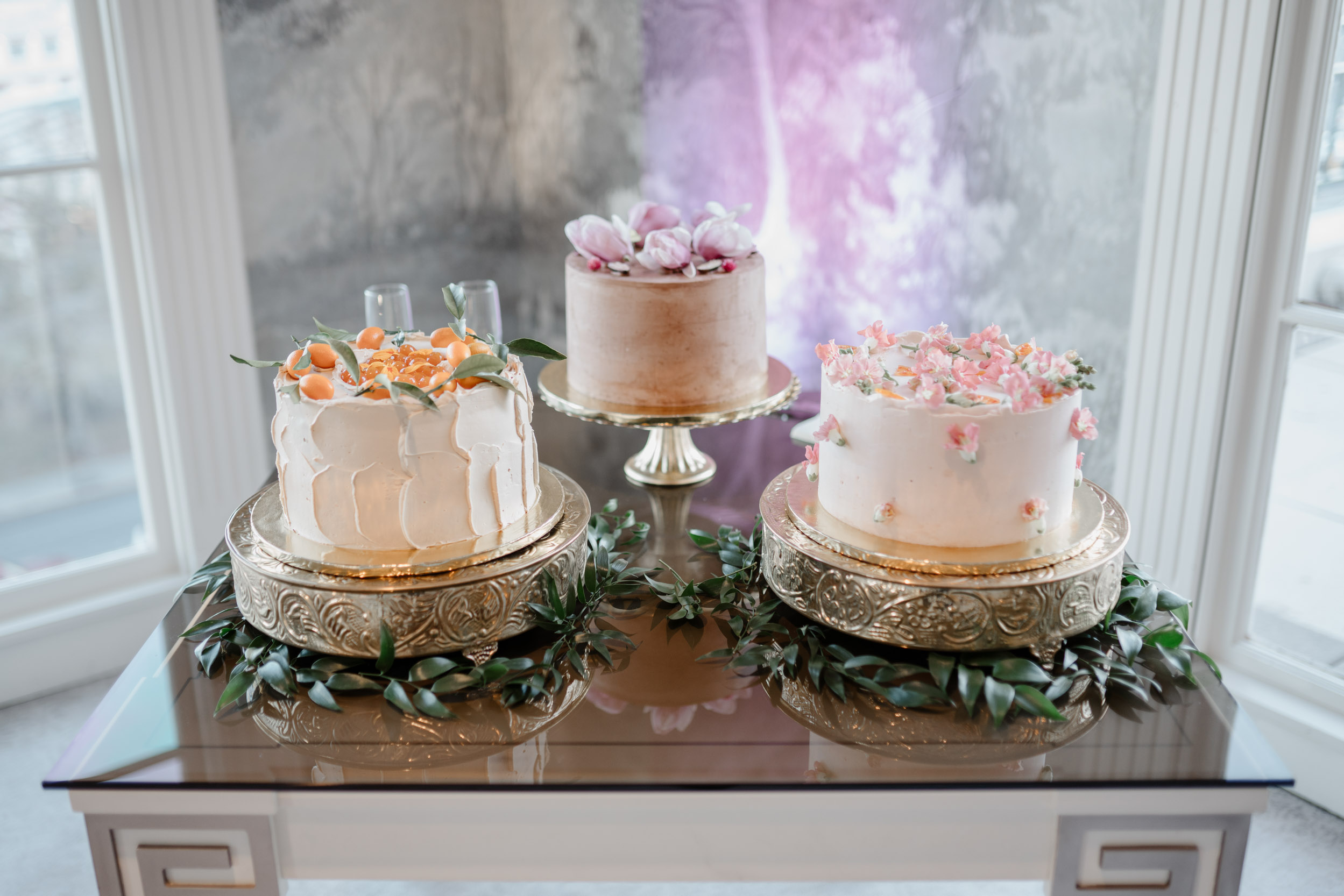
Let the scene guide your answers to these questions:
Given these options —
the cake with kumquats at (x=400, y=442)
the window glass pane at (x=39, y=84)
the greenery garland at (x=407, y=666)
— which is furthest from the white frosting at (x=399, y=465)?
the window glass pane at (x=39, y=84)

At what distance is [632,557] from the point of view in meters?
1.44

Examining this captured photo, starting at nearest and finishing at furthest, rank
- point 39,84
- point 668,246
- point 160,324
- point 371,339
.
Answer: point 371,339 → point 668,246 → point 39,84 → point 160,324

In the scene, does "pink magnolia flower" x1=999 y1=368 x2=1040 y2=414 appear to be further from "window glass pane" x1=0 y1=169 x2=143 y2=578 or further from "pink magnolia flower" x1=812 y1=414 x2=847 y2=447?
"window glass pane" x1=0 y1=169 x2=143 y2=578

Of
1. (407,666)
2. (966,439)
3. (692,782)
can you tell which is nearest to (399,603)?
(407,666)

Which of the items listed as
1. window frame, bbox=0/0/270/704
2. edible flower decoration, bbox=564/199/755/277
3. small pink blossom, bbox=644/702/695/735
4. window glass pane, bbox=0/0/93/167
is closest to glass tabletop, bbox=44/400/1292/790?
small pink blossom, bbox=644/702/695/735

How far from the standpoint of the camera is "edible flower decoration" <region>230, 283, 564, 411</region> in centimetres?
110

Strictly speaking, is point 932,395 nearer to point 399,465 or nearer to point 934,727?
point 934,727

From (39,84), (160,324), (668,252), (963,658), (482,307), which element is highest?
(39,84)

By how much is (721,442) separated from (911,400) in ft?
2.60

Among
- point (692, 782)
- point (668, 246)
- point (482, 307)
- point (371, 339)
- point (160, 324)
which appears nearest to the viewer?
point (692, 782)

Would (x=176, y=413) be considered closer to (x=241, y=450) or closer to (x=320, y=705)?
(x=241, y=450)

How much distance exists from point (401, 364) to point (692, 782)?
520 millimetres

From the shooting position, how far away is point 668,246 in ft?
4.79

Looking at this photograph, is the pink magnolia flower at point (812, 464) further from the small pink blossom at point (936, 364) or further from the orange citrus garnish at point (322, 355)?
the orange citrus garnish at point (322, 355)
